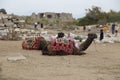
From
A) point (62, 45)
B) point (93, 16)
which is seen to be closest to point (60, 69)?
point (62, 45)

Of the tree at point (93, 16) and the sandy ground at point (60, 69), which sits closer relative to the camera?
the sandy ground at point (60, 69)

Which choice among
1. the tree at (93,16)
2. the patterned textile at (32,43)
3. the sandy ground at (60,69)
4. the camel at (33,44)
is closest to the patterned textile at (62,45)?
the sandy ground at (60,69)

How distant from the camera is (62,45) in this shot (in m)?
19.4

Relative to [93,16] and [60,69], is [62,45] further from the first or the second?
[93,16]

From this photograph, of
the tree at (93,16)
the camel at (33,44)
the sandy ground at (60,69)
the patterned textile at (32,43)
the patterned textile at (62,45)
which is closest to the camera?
Answer: the sandy ground at (60,69)

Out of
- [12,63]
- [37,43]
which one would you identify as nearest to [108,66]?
[12,63]

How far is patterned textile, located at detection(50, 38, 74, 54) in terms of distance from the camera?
63.2ft

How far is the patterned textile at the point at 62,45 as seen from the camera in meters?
19.2

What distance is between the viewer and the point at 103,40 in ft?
101

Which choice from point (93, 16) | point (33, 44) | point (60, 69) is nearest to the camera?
point (60, 69)

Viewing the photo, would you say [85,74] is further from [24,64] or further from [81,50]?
[81,50]

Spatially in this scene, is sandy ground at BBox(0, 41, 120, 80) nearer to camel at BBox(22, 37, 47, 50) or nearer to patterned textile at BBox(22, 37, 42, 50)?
camel at BBox(22, 37, 47, 50)

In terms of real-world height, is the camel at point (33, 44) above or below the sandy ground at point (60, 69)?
above

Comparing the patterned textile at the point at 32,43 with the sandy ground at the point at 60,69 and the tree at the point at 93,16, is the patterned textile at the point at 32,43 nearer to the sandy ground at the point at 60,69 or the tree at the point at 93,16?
the sandy ground at the point at 60,69
